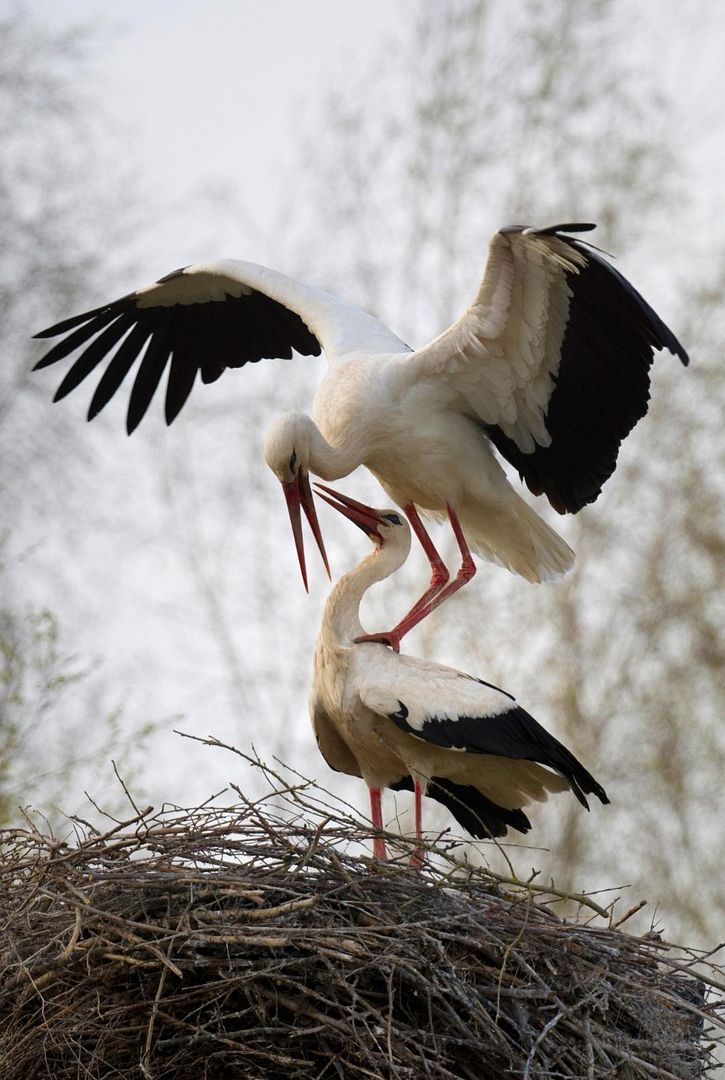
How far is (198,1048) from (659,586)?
32.2 ft

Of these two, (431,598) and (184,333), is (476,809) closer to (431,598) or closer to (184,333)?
(431,598)

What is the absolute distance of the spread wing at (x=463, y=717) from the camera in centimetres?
530

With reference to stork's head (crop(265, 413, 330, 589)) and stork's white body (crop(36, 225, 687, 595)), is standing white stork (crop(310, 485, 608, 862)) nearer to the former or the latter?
stork's head (crop(265, 413, 330, 589))

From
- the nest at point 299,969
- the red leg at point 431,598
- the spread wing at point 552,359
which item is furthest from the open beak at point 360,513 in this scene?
the nest at point 299,969

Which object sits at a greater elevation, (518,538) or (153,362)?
(153,362)

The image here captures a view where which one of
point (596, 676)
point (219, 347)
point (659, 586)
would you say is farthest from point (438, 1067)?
point (659, 586)

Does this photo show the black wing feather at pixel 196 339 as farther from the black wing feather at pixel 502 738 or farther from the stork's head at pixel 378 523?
the black wing feather at pixel 502 738

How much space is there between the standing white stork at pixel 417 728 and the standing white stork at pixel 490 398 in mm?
180

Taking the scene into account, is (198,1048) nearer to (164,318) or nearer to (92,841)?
(92,841)

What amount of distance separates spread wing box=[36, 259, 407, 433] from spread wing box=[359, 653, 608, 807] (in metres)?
2.32

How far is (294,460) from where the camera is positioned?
6098 millimetres

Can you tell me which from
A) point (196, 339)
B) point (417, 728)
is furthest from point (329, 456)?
point (196, 339)

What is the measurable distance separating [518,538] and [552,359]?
2.76 feet

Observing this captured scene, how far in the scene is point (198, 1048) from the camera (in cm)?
457
